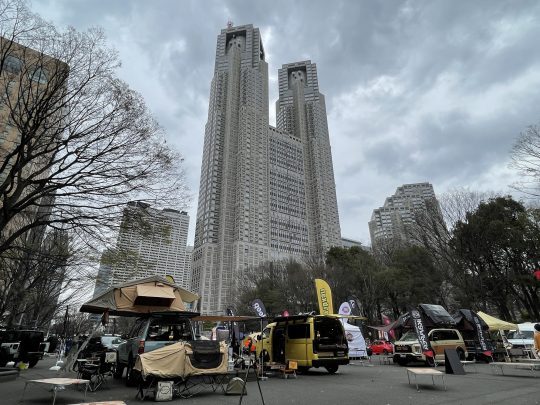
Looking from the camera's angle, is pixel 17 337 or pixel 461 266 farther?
pixel 461 266

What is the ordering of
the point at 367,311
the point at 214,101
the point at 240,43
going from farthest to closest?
1. the point at 240,43
2. the point at 214,101
3. the point at 367,311

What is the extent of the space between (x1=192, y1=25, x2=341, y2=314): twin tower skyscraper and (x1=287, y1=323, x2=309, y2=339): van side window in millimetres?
88309

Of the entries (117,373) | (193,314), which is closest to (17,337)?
(117,373)

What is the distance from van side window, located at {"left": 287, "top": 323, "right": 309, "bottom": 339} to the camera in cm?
1205

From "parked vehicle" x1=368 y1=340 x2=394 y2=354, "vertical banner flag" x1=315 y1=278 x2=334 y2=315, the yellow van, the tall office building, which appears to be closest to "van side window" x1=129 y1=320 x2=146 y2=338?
the yellow van

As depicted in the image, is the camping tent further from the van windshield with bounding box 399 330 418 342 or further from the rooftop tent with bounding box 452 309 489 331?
the rooftop tent with bounding box 452 309 489 331

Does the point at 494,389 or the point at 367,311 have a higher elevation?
the point at 367,311

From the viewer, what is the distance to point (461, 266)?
1104 inches

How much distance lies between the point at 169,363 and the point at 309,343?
5993 mm

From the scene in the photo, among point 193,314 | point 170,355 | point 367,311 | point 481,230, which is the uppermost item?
point 481,230

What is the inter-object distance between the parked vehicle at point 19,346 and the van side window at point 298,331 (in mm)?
13141

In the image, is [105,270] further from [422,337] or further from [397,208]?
[397,208]

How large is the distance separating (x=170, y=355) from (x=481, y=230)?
96.4 feet

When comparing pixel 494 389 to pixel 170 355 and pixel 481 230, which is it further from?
pixel 481 230
